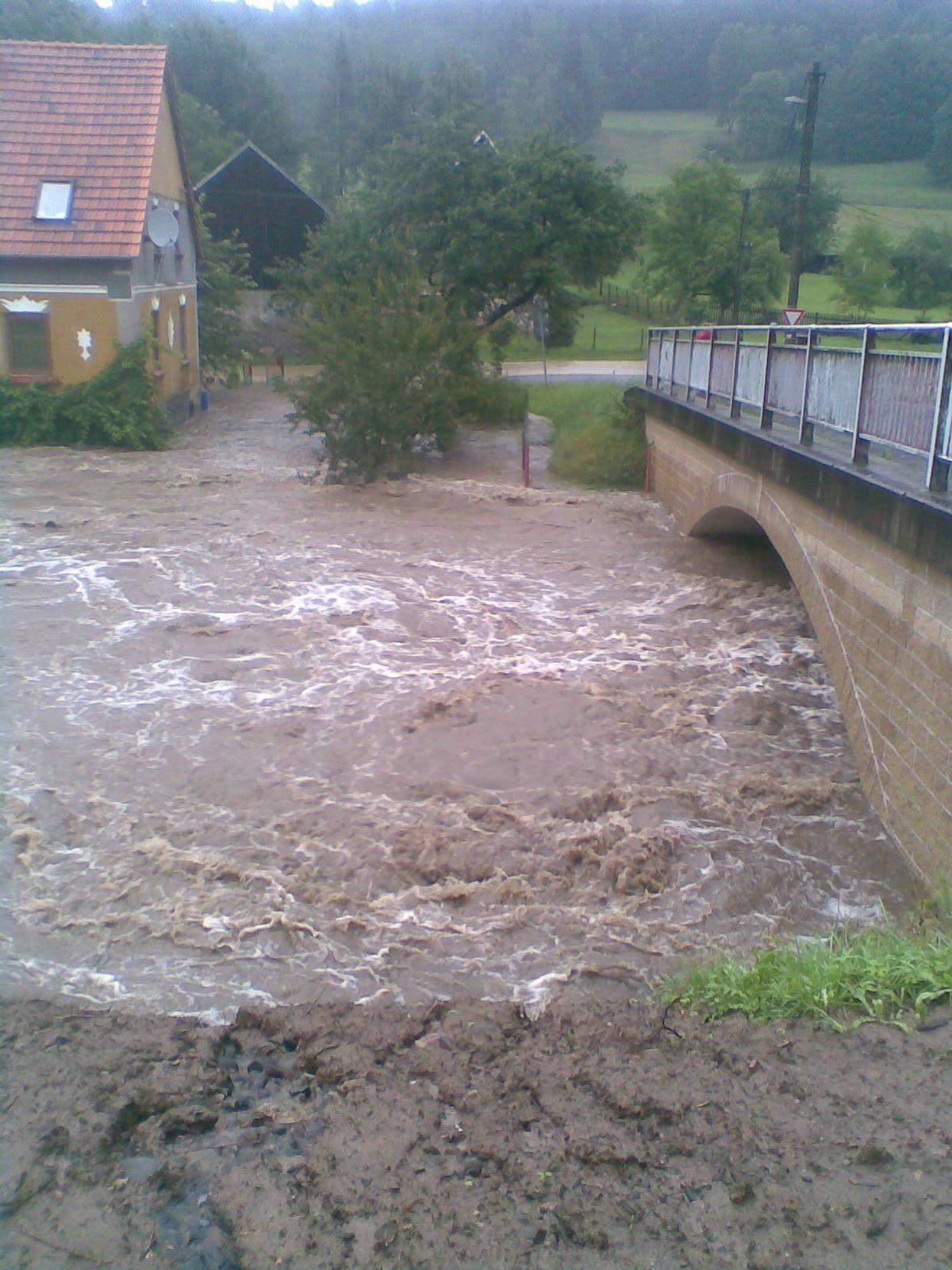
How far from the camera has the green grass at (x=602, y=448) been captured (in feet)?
73.3

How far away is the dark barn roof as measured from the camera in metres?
47.2

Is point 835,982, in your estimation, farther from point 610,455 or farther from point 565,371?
point 565,371

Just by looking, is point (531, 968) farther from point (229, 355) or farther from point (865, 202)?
point (865, 202)

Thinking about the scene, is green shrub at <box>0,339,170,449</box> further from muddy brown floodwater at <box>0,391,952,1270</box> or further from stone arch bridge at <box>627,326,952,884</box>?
stone arch bridge at <box>627,326,952,884</box>

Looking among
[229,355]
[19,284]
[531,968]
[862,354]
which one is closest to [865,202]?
[229,355]

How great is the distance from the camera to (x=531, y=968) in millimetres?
6918

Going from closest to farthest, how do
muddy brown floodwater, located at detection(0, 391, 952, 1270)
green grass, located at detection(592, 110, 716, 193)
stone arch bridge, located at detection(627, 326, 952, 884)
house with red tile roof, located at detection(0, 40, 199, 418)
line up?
muddy brown floodwater, located at detection(0, 391, 952, 1270), stone arch bridge, located at detection(627, 326, 952, 884), house with red tile roof, located at detection(0, 40, 199, 418), green grass, located at detection(592, 110, 716, 193)

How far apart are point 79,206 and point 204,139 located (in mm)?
42949

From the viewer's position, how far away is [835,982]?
525 centimetres

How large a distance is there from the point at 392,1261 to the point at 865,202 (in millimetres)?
79980

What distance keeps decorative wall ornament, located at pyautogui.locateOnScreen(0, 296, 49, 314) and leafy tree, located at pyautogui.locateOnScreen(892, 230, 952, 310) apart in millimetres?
36642

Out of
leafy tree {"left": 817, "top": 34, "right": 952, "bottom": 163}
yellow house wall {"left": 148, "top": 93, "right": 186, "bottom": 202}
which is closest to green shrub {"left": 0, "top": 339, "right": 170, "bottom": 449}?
yellow house wall {"left": 148, "top": 93, "right": 186, "bottom": 202}

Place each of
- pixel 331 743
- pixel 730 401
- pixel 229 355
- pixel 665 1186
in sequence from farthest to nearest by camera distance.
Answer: pixel 229 355, pixel 730 401, pixel 331 743, pixel 665 1186

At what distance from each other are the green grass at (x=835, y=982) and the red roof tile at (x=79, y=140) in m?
21.7
